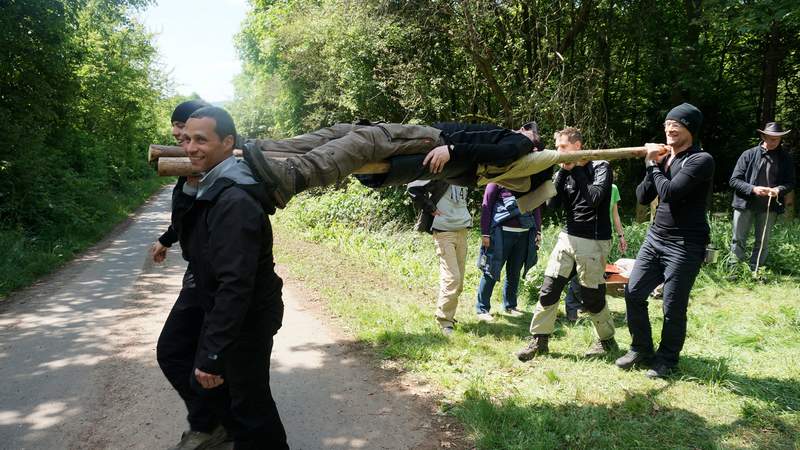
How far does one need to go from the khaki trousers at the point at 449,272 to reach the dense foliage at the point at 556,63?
226 inches

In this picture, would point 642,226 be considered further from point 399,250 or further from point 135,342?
point 135,342

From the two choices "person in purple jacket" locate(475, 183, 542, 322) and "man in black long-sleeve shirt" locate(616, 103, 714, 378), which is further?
"person in purple jacket" locate(475, 183, 542, 322)

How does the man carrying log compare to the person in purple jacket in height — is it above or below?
above

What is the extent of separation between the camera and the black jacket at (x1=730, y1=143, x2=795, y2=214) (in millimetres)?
7578

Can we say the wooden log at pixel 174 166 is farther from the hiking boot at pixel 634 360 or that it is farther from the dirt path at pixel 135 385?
the hiking boot at pixel 634 360

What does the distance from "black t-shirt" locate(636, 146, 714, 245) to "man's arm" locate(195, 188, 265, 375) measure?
3587mm

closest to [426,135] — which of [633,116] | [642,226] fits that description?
[642,226]

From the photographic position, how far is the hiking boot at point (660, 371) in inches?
183

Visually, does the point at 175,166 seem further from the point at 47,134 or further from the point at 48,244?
the point at 47,134

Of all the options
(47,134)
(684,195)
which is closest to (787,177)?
(684,195)

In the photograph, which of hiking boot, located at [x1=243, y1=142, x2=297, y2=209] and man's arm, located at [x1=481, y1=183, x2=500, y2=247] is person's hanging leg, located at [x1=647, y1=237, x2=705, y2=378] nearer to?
man's arm, located at [x1=481, y1=183, x2=500, y2=247]

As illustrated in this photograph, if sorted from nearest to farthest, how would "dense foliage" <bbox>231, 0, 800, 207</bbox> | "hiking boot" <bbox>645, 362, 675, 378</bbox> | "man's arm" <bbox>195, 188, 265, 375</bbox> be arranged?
"man's arm" <bbox>195, 188, 265, 375</bbox> → "hiking boot" <bbox>645, 362, 675, 378</bbox> → "dense foliage" <bbox>231, 0, 800, 207</bbox>

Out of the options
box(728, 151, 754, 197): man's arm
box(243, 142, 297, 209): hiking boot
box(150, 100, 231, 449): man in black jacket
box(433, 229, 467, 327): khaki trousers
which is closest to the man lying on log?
box(243, 142, 297, 209): hiking boot

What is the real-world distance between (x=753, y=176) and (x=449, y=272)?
5204 millimetres
